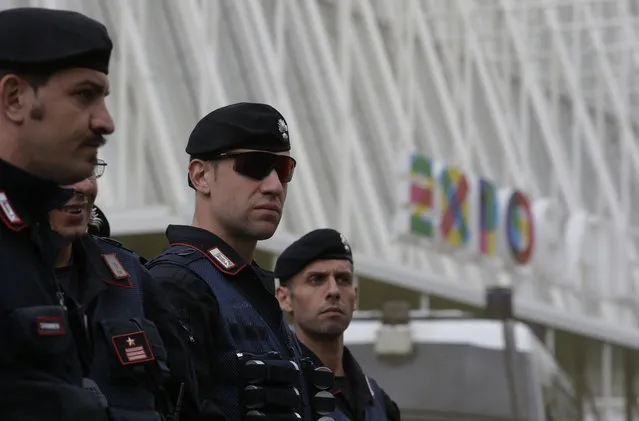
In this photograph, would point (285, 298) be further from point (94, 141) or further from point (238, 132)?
point (94, 141)

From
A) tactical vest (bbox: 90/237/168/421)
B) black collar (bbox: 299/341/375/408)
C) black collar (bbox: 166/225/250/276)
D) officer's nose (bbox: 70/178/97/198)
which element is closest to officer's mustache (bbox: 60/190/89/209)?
officer's nose (bbox: 70/178/97/198)

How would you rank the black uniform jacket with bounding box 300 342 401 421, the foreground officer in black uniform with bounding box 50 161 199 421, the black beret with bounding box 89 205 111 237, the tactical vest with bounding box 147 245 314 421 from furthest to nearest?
the black uniform jacket with bounding box 300 342 401 421 → the black beret with bounding box 89 205 111 237 → the tactical vest with bounding box 147 245 314 421 → the foreground officer in black uniform with bounding box 50 161 199 421

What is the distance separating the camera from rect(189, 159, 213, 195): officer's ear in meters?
5.51

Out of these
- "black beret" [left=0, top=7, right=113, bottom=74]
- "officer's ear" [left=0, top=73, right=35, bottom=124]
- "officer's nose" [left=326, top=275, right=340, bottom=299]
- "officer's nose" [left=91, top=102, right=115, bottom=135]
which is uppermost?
"black beret" [left=0, top=7, right=113, bottom=74]

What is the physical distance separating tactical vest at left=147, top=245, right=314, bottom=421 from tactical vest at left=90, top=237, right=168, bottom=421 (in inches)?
30.9

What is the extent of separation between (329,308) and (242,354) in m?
2.03

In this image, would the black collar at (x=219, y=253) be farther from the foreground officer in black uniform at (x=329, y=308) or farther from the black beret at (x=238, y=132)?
the foreground officer in black uniform at (x=329, y=308)

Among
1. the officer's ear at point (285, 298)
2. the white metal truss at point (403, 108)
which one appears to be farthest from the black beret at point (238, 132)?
the white metal truss at point (403, 108)

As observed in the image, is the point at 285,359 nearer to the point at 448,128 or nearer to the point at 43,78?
the point at 43,78

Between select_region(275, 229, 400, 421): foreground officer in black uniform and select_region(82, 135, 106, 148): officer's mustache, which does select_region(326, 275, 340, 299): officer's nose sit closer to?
select_region(275, 229, 400, 421): foreground officer in black uniform

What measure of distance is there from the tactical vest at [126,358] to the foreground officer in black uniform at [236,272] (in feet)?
2.27

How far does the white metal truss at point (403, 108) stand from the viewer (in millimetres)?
24234

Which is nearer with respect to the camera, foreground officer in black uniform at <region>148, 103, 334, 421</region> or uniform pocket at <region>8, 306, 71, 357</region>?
uniform pocket at <region>8, 306, 71, 357</region>

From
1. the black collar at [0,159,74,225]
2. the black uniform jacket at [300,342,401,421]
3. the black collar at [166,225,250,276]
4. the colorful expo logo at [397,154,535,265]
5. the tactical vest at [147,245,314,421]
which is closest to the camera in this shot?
the black collar at [0,159,74,225]
